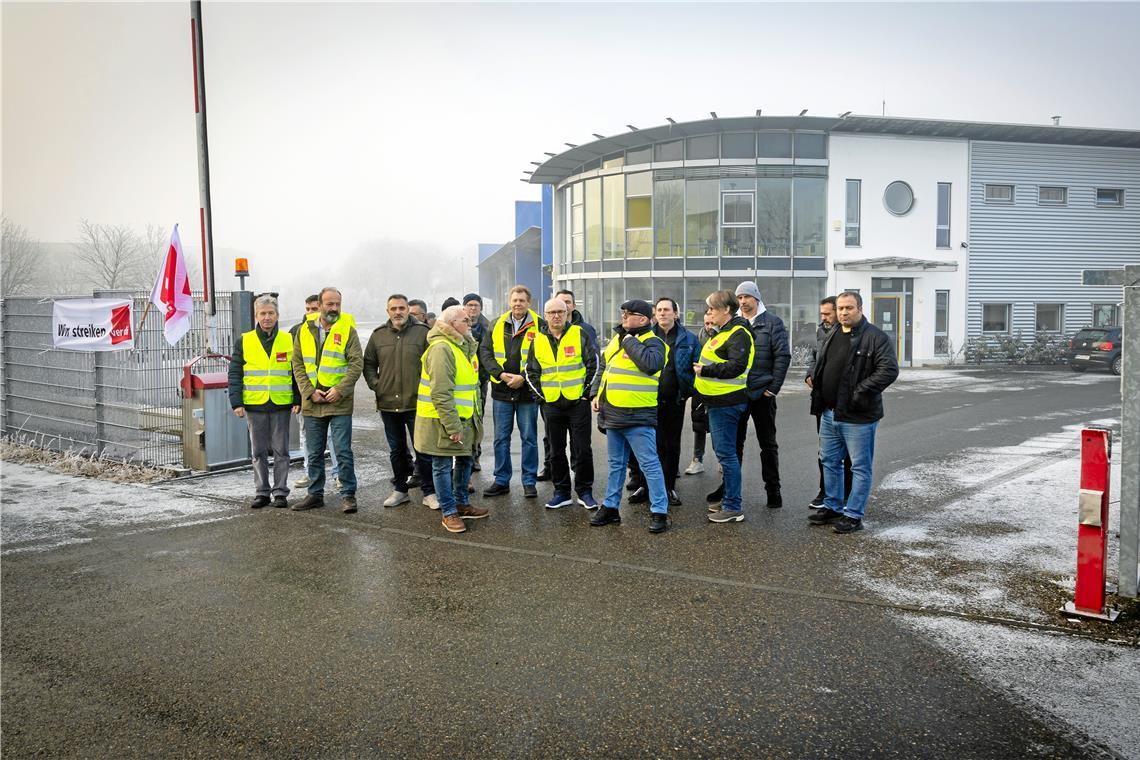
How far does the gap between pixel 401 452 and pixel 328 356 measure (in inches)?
46.6

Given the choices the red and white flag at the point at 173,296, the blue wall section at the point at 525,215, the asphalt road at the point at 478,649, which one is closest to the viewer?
the asphalt road at the point at 478,649

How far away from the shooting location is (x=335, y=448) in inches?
312

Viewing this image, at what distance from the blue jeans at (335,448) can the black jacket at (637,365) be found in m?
2.57

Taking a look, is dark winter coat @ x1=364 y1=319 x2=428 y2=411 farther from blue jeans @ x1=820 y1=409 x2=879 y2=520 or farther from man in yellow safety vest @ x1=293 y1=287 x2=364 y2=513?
blue jeans @ x1=820 y1=409 x2=879 y2=520

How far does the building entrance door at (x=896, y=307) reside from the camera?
85.6 feet

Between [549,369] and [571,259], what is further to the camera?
[571,259]

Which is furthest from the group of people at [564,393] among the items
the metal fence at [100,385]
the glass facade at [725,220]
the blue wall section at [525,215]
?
the blue wall section at [525,215]

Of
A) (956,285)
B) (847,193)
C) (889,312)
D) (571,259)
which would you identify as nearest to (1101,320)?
(956,285)

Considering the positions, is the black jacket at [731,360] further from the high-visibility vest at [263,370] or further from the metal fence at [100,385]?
the metal fence at [100,385]

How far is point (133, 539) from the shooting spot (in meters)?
6.88

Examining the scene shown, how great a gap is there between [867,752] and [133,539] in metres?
6.09

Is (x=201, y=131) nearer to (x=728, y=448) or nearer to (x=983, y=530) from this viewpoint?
(x=728, y=448)

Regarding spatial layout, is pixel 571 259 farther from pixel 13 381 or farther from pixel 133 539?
pixel 133 539

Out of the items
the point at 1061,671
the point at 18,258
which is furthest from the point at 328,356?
the point at 18,258
